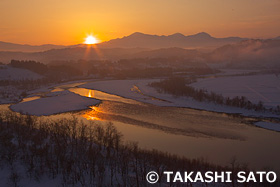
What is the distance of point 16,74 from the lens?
2279 inches

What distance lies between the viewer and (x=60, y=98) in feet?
104

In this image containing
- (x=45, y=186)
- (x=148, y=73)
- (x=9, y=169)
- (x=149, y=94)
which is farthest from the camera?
(x=148, y=73)

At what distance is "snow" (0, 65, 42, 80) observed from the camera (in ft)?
181

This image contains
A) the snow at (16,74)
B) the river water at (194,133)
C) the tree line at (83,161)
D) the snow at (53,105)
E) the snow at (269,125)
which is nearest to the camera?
the tree line at (83,161)

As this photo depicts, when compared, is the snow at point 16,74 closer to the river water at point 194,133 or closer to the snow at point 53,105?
the snow at point 53,105

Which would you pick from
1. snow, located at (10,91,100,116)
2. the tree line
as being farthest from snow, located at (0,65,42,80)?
the tree line

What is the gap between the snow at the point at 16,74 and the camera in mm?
55237

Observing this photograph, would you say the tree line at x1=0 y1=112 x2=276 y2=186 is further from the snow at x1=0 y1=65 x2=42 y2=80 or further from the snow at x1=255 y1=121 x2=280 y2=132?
the snow at x1=0 y1=65 x2=42 y2=80

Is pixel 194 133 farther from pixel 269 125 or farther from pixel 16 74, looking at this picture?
pixel 16 74

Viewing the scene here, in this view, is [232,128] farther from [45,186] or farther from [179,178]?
[45,186]

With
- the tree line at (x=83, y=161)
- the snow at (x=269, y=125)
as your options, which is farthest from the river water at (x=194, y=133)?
the tree line at (x=83, y=161)

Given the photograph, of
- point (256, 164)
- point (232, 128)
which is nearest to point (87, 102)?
point (232, 128)

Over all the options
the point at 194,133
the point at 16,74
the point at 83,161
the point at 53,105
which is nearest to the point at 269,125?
the point at 194,133

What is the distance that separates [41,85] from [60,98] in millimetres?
18740
